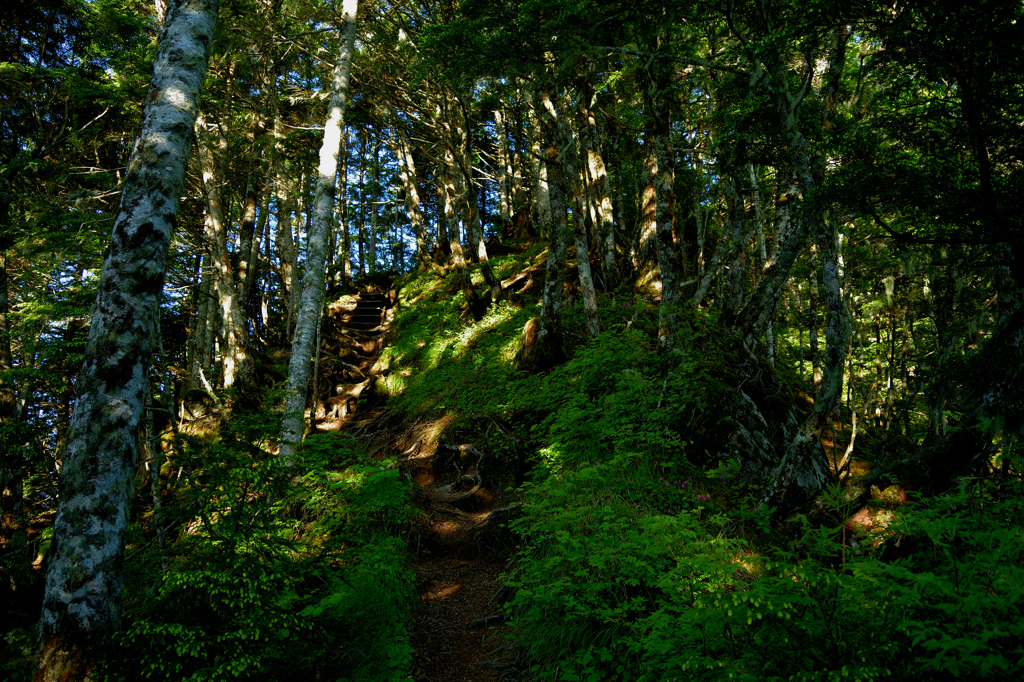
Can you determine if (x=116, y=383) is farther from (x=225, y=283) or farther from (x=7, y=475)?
(x=225, y=283)

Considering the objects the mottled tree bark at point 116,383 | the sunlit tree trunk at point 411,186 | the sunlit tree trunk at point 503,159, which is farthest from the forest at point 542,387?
Result: the sunlit tree trunk at point 503,159

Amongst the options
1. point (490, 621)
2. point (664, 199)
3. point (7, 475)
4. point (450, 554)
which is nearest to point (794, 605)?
point (490, 621)

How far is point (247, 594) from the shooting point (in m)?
3.15

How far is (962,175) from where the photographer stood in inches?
144

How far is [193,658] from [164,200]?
125 inches

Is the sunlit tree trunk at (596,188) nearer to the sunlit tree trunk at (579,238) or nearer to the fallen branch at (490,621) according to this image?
the sunlit tree trunk at (579,238)

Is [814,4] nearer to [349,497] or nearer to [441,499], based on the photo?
[349,497]

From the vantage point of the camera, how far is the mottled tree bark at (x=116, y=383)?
291 centimetres

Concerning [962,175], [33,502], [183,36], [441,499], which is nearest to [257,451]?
[183,36]

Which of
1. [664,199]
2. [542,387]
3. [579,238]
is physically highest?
[664,199]

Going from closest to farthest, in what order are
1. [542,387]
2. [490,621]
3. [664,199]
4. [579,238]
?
[490,621] → [664,199] → [542,387] → [579,238]

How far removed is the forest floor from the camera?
4766 millimetres

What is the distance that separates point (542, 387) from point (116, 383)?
6.43 meters

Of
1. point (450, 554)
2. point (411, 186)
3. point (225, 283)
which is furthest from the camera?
point (411, 186)
